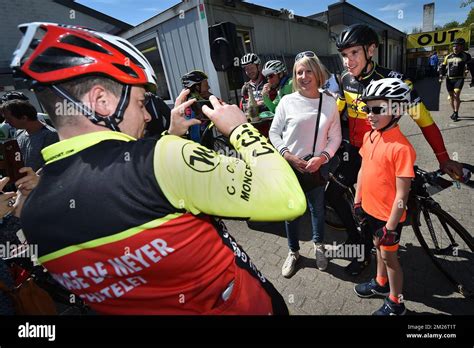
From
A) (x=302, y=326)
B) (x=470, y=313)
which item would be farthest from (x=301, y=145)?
(x=470, y=313)

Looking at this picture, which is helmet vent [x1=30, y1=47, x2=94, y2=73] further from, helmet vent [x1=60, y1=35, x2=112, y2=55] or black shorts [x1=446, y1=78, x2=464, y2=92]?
black shorts [x1=446, y1=78, x2=464, y2=92]

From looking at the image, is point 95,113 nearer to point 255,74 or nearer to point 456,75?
point 255,74

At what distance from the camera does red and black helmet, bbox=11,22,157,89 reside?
101cm

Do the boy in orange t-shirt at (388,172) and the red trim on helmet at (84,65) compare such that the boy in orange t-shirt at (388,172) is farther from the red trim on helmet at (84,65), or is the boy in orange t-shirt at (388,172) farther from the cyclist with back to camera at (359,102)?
the red trim on helmet at (84,65)

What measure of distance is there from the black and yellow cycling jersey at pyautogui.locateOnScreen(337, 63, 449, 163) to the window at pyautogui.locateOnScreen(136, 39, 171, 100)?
7.91 meters

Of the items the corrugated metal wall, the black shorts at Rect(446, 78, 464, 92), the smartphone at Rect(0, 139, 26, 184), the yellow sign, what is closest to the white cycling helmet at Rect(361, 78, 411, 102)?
the smartphone at Rect(0, 139, 26, 184)

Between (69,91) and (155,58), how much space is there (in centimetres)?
1003

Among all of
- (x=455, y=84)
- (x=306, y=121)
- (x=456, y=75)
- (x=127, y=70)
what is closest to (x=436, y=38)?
(x=456, y=75)

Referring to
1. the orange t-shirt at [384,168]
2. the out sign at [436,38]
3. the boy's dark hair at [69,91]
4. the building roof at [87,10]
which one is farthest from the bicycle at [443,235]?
the building roof at [87,10]

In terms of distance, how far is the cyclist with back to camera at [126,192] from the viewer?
0.89 m

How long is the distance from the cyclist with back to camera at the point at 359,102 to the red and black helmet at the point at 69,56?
255cm

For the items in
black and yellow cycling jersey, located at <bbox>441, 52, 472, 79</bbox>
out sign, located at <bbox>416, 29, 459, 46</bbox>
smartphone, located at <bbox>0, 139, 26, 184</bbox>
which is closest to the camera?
smartphone, located at <bbox>0, 139, 26, 184</bbox>

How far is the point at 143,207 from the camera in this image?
0.88 metres

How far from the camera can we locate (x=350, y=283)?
3057 mm
